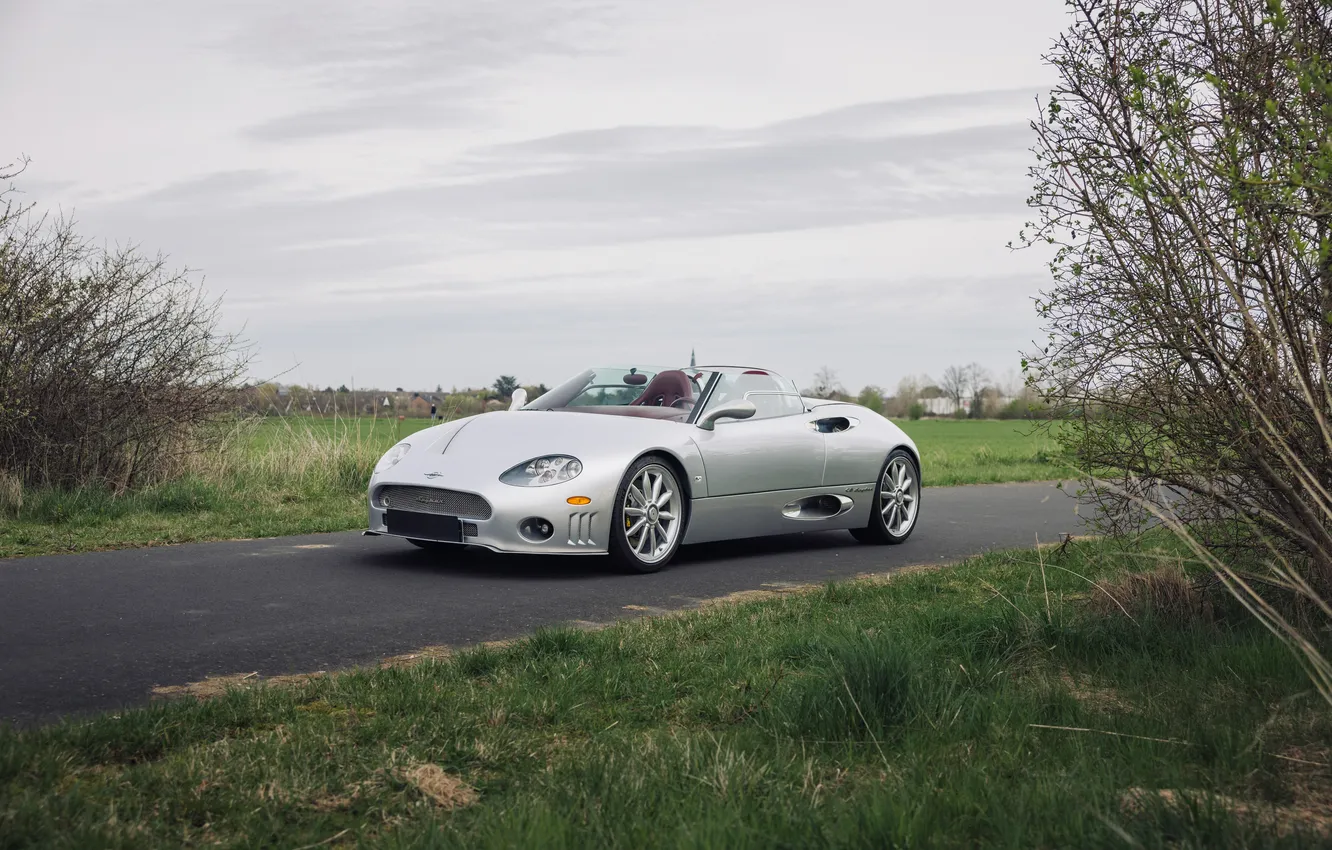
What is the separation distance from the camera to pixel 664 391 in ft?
30.9

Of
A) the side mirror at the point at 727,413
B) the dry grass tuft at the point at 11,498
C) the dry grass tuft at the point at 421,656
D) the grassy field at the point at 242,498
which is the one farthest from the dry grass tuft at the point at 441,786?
the dry grass tuft at the point at 11,498

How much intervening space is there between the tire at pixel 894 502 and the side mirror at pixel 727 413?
1.75 metres

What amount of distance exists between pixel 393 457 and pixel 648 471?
195 centimetres

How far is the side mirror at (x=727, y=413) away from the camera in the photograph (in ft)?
28.9

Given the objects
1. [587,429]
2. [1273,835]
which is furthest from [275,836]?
[587,429]

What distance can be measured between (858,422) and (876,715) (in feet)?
21.6

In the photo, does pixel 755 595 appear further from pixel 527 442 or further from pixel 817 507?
pixel 817 507

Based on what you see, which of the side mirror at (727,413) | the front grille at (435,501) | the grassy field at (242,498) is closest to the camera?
the front grille at (435,501)

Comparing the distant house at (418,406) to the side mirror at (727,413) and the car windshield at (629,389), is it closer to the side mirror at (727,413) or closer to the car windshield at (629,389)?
the car windshield at (629,389)

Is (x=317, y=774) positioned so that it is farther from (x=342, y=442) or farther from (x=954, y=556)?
(x=342, y=442)

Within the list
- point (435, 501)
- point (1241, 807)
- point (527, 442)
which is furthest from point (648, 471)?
point (1241, 807)

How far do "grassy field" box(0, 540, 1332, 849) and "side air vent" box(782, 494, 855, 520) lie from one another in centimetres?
430

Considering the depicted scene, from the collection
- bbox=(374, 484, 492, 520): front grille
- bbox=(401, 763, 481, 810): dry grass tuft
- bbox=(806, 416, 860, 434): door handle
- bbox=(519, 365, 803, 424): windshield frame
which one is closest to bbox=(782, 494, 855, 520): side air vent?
bbox=(806, 416, 860, 434): door handle

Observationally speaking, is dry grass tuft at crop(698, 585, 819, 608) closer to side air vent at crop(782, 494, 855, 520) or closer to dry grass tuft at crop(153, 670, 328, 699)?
side air vent at crop(782, 494, 855, 520)
